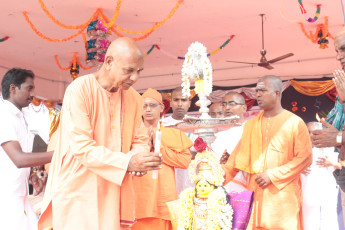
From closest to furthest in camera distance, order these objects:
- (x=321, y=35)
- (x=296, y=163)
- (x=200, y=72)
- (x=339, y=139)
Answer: (x=200, y=72)
(x=339, y=139)
(x=296, y=163)
(x=321, y=35)

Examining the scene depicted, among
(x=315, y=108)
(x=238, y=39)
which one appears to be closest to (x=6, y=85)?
(x=238, y=39)

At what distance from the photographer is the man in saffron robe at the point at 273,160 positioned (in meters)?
4.62

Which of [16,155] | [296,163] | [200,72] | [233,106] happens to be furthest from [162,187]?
[233,106]

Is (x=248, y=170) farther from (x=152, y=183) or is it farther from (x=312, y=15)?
(x=312, y=15)

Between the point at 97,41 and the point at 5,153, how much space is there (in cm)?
584

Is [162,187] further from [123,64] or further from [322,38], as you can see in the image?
[322,38]

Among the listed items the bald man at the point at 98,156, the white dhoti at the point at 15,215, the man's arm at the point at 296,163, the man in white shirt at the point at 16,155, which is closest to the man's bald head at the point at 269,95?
the man's arm at the point at 296,163

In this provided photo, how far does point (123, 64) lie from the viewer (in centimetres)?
304

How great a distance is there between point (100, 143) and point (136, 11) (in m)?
7.55

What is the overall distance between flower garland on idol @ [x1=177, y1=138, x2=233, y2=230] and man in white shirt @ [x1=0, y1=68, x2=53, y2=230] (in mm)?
1189

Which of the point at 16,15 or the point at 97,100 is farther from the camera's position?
the point at 16,15

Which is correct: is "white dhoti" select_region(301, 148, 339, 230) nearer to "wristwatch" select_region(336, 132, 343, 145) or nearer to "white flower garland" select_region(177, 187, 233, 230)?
"wristwatch" select_region(336, 132, 343, 145)

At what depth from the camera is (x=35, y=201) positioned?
5.42 metres

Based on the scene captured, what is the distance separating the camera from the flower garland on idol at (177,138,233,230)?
10.2 feet
